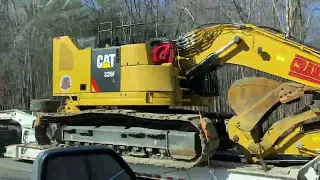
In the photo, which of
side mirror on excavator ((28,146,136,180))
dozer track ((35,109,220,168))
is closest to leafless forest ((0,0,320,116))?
dozer track ((35,109,220,168))

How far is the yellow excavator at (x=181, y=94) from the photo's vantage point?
8734mm

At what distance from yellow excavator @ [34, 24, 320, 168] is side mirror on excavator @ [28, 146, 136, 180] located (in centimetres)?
512

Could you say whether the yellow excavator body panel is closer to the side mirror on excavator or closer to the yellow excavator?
the yellow excavator

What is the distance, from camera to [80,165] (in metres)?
3.51

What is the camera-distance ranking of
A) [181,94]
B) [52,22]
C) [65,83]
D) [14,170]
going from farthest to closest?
[52,22]
[14,170]
[65,83]
[181,94]

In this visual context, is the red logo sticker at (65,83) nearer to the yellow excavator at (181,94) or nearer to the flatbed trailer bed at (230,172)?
the yellow excavator at (181,94)

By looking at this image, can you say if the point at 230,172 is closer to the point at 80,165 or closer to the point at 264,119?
→ the point at 264,119

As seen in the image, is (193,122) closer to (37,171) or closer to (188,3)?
(37,171)

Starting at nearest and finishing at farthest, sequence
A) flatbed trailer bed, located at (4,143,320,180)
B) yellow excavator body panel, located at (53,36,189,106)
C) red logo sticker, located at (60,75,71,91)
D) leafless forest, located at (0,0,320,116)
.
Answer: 1. flatbed trailer bed, located at (4,143,320,180)
2. yellow excavator body panel, located at (53,36,189,106)
3. red logo sticker, located at (60,75,71,91)
4. leafless forest, located at (0,0,320,116)

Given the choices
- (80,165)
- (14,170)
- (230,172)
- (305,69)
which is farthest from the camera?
(14,170)

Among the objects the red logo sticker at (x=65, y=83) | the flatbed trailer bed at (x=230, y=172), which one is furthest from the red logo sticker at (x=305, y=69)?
the red logo sticker at (x=65, y=83)

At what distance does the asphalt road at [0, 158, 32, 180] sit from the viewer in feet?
36.2

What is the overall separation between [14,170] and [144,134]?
12.8 feet

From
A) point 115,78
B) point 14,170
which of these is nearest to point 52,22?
point 14,170
